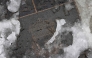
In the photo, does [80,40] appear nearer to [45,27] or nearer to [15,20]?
[45,27]

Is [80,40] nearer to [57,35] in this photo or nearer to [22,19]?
[57,35]

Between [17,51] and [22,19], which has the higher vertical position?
[22,19]

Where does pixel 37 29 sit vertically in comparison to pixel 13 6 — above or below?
below

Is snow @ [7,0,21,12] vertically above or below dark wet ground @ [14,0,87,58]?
above

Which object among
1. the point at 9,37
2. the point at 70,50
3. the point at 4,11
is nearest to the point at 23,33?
the point at 9,37

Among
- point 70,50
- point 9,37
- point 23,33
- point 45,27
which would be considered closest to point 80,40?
point 70,50

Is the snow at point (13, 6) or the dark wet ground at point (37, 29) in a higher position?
the snow at point (13, 6)
